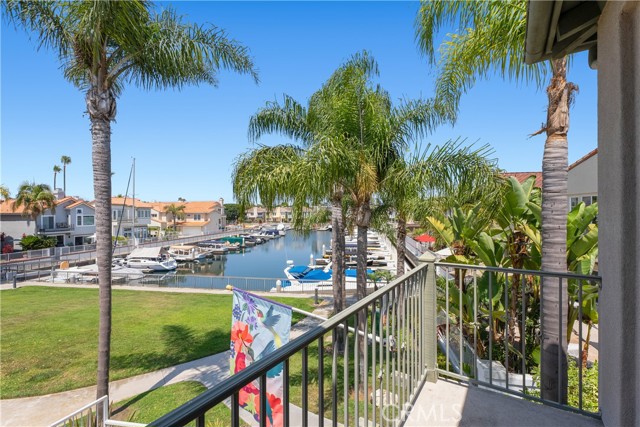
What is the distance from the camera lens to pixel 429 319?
359 cm

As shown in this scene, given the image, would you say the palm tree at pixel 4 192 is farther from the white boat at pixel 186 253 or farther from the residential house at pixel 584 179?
the residential house at pixel 584 179

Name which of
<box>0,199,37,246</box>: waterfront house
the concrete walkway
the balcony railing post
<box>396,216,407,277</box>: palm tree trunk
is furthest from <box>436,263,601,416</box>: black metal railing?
<box>0,199,37,246</box>: waterfront house

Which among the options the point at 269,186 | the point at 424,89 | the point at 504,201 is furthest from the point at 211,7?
the point at 504,201

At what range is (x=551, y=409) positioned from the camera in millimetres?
3059

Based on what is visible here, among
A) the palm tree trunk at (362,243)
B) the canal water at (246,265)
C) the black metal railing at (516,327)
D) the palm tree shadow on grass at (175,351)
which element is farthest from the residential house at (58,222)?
the black metal railing at (516,327)

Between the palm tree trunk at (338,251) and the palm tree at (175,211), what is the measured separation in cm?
5987

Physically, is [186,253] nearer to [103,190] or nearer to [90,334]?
[90,334]

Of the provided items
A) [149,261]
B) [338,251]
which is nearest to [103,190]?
[338,251]

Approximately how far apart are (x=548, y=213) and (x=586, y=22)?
303 centimetres

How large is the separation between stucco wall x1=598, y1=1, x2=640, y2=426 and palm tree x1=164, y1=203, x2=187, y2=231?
67.4 metres

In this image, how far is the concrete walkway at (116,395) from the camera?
728cm

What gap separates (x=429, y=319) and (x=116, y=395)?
8.49 metres

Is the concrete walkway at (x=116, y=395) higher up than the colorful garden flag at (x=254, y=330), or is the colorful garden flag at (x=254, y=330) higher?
the colorful garden flag at (x=254, y=330)

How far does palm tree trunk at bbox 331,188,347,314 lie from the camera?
30.3 feet
